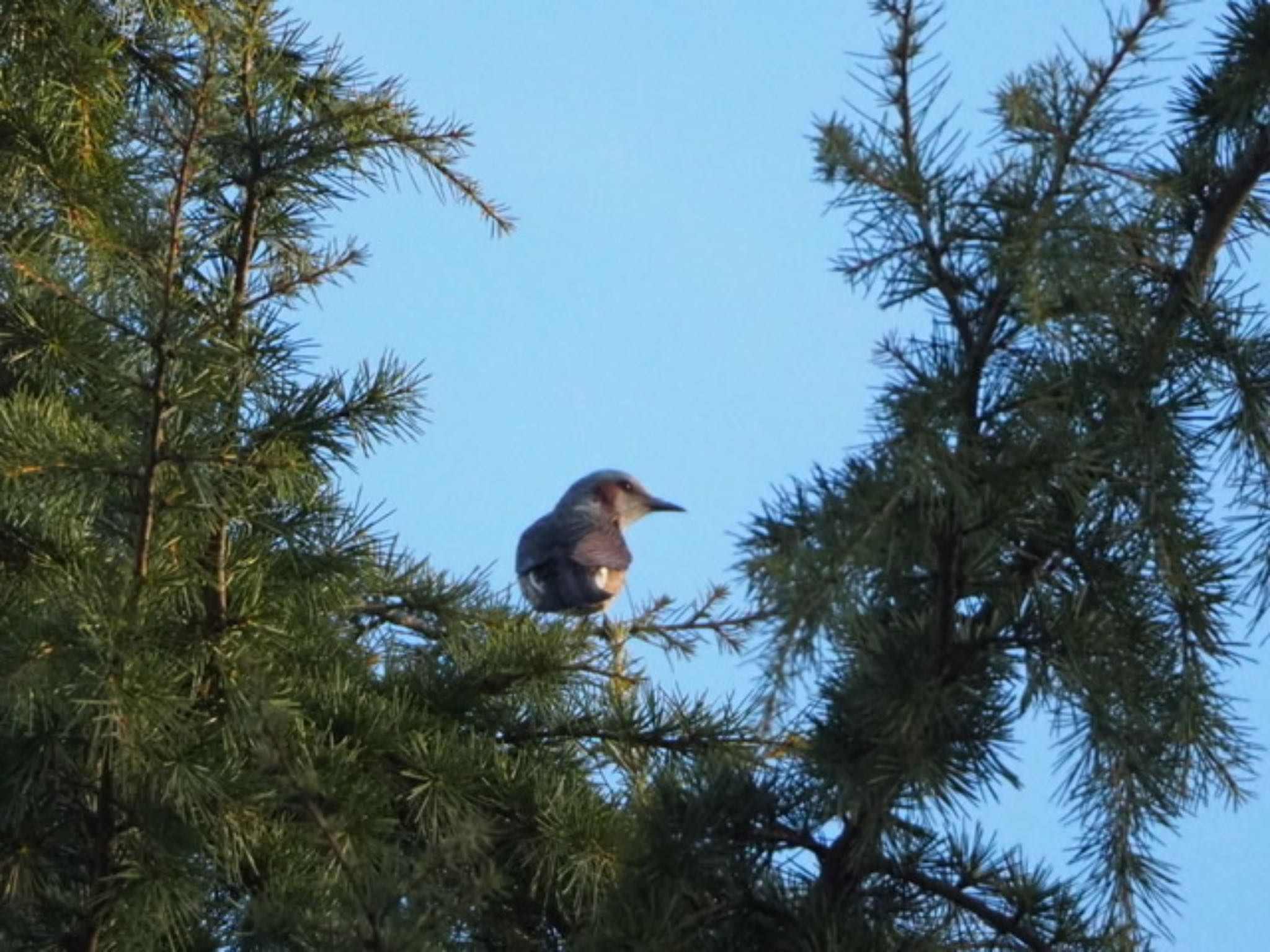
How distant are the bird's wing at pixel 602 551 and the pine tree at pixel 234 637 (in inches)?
140

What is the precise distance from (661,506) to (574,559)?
1.43m

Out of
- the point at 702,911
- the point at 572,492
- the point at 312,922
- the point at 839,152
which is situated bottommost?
the point at 312,922

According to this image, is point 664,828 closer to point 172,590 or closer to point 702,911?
point 702,911

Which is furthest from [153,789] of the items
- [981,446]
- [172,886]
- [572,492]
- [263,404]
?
[572,492]

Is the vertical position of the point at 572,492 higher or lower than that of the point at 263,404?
higher

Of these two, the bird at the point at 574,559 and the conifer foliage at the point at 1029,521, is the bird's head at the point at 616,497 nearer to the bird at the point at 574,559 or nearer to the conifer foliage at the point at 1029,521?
the bird at the point at 574,559

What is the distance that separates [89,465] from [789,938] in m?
1.51

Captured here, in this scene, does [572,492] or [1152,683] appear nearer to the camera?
[1152,683]

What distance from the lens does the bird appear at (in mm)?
8594

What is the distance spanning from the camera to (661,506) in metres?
10.1

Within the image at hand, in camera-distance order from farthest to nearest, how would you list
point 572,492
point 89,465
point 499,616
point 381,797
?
point 572,492 < point 499,616 < point 381,797 < point 89,465

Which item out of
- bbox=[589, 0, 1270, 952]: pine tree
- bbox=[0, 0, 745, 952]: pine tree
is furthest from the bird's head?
bbox=[589, 0, 1270, 952]: pine tree

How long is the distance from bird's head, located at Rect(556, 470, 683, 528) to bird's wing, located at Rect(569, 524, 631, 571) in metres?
0.68

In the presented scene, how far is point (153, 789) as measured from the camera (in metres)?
3.41
